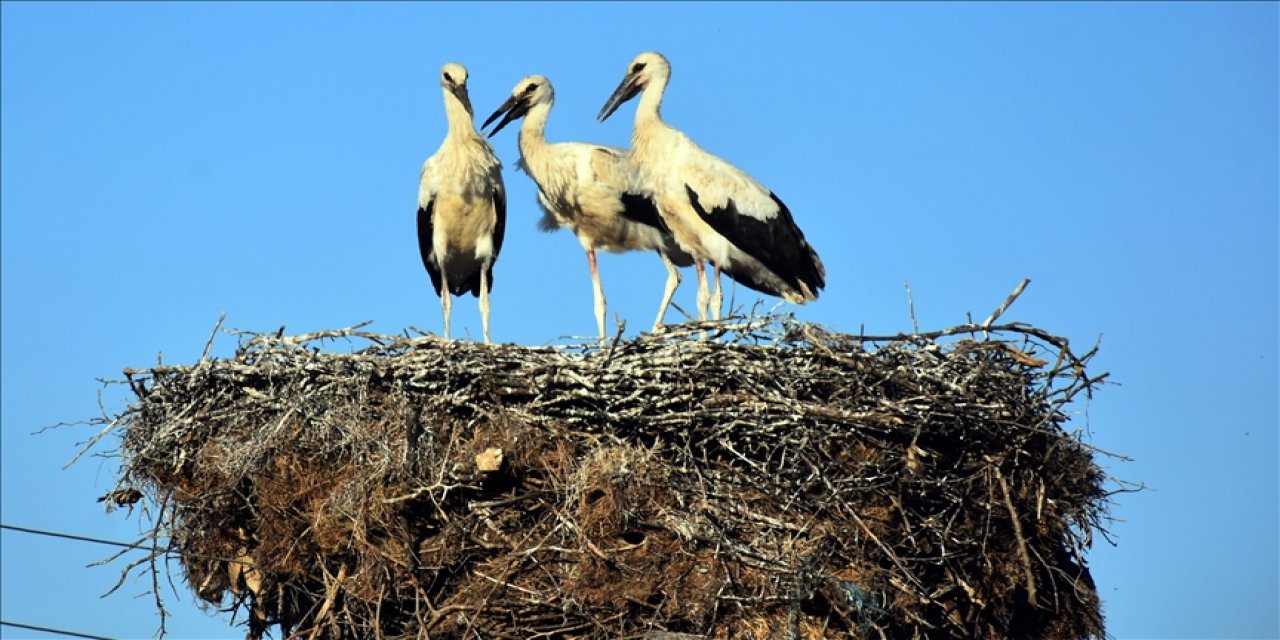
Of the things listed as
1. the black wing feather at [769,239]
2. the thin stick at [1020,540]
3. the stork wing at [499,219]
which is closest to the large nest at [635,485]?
the thin stick at [1020,540]

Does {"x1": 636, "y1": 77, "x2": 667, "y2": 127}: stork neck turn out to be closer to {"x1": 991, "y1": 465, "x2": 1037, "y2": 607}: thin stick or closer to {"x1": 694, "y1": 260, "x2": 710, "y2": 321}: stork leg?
{"x1": 694, "y1": 260, "x2": 710, "y2": 321}: stork leg

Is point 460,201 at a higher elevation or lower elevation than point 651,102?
lower

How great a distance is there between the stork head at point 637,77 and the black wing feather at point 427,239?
3.71 feet

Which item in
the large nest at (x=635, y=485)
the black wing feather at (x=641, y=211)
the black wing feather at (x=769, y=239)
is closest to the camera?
the large nest at (x=635, y=485)

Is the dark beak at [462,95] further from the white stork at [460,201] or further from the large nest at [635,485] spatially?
the large nest at [635,485]

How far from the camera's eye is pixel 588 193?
1159cm

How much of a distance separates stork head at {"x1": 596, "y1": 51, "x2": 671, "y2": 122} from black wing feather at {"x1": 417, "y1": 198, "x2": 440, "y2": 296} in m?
1.13

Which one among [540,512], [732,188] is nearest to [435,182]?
[732,188]

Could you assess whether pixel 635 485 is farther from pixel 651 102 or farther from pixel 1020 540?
pixel 651 102

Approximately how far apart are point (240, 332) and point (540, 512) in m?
1.65

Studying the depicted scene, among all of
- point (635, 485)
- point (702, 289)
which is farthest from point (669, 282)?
point (635, 485)

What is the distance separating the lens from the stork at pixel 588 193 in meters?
11.6

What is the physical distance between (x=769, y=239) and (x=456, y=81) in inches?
79.1

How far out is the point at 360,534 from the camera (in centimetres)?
885
